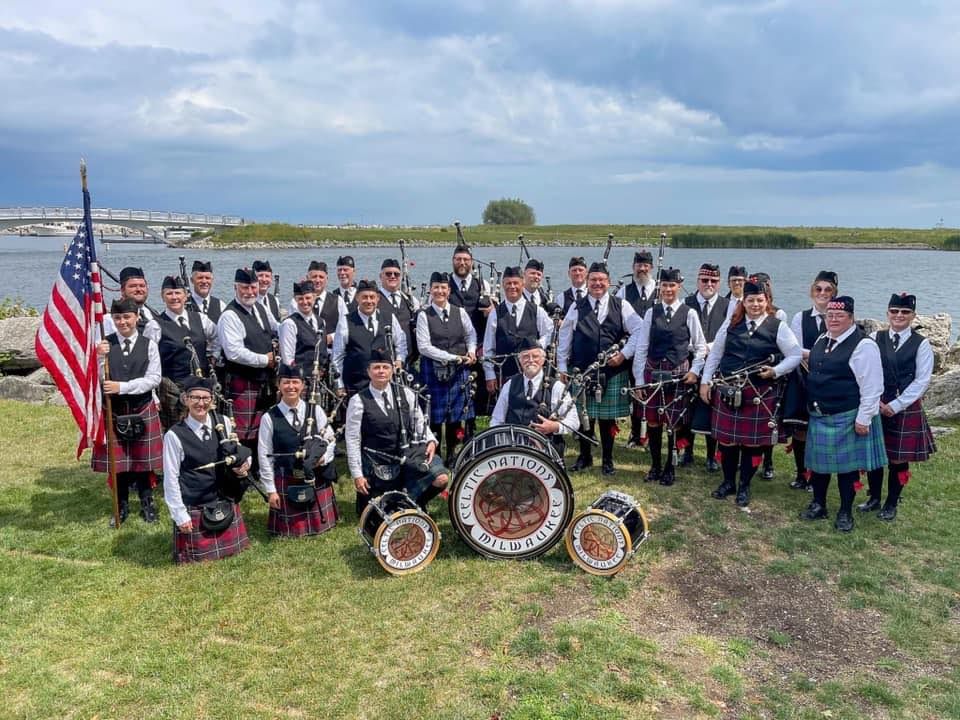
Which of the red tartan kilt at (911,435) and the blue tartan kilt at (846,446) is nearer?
the blue tartan kilt at (846,446)

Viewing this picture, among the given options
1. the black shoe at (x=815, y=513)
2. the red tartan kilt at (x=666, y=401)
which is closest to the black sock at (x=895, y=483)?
the black shoe at (x=815, y=513)

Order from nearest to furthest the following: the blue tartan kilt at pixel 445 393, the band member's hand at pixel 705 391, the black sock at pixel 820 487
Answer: the black sock at pixel 820 487 → the band member's hand at pixel 705 391 → the blue tartan kilt at pixel 445 393

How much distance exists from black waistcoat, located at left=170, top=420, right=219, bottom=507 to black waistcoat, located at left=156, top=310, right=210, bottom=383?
1489 millimetres

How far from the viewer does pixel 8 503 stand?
610cm

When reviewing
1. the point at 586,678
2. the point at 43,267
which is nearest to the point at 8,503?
the point at 586,678

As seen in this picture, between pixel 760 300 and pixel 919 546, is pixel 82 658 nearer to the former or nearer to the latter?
pixel 760 300

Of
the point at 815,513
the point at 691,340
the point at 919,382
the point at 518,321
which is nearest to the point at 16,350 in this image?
the point at 518,321

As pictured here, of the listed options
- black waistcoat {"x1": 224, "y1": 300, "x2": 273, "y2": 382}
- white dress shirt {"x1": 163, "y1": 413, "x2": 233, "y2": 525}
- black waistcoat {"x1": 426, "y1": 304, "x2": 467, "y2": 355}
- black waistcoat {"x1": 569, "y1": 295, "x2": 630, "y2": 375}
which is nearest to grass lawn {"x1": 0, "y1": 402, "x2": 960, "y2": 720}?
white dress shirt {"x1": 163, "y1": 413, "x2": 233, "y2": 525}

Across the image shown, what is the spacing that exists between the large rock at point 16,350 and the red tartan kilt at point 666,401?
10.4 m

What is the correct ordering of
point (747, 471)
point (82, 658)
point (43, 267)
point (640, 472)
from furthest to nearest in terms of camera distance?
point (43, 267) < point (640, 472) < point (747, 471) < point (82, 658)

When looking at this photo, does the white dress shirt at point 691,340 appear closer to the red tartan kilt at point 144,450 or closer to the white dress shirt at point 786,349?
the white dress shirt at point 786,349

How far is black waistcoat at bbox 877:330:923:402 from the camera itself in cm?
527

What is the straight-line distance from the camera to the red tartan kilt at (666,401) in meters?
6.20

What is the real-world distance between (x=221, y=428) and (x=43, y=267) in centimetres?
3223
